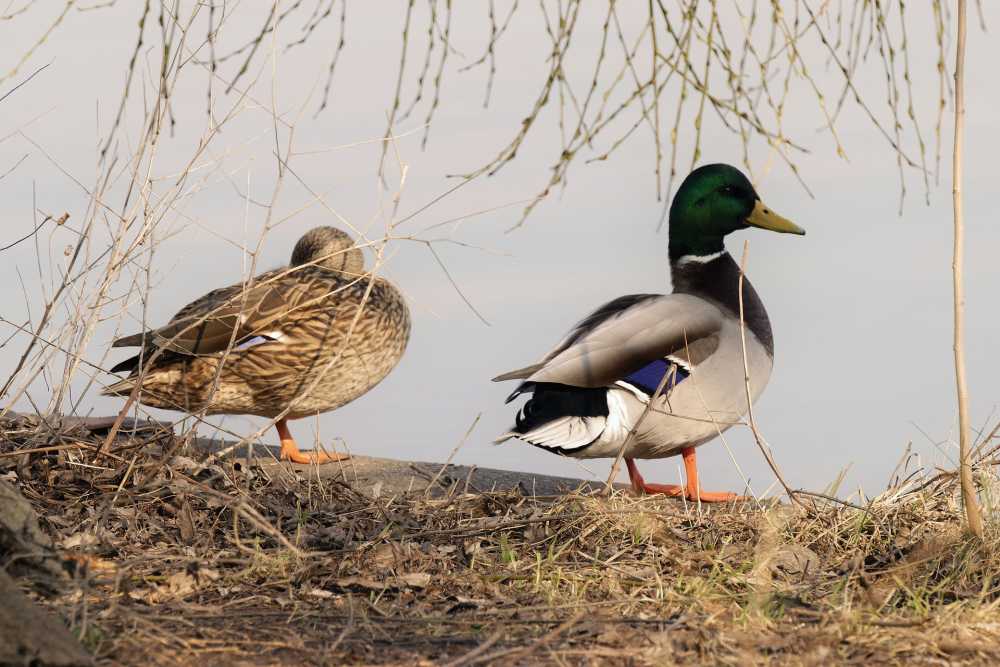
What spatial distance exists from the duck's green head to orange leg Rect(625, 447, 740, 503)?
157 cm

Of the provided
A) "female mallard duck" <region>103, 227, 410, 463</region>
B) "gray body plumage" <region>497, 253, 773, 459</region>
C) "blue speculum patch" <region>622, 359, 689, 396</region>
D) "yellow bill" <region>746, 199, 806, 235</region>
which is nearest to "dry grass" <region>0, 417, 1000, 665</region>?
"gray body plumage" <region>497, 253, 773, 459</region>

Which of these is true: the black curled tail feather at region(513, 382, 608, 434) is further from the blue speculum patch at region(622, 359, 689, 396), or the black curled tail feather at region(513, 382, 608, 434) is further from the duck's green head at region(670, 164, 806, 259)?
the duck's green head at region(670, 164, 806, 259)

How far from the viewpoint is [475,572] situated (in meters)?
4.18

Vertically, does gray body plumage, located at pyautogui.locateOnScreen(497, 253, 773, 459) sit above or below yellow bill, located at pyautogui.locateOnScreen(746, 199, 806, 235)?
below

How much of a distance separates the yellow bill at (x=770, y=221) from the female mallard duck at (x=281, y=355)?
7.44 feet

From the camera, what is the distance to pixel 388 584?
3.95 meters

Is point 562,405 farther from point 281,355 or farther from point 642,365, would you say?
point 281,355

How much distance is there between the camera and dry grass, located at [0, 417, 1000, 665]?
3318 mm

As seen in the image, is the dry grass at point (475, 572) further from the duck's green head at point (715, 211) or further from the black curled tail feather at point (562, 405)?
the duck's green head at point (715, 211)

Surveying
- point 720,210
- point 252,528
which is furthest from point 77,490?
point 720,210

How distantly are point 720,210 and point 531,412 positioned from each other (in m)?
2.02

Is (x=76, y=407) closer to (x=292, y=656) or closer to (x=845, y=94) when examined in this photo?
(x=292, y=656)

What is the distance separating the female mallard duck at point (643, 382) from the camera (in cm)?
592

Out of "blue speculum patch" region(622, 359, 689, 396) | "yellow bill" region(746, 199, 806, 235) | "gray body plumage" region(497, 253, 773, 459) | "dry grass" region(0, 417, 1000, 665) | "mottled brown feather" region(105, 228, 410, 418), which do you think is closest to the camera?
"dry grass" region(0, 417, 1000, 665)
